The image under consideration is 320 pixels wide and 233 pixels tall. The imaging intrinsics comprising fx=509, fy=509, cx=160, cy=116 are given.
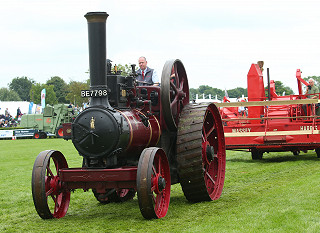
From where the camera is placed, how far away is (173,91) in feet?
23.1

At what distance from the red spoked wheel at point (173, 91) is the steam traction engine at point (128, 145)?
1cm

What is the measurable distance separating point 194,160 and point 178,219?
3.51ft

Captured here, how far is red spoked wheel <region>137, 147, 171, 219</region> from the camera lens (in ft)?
17.7

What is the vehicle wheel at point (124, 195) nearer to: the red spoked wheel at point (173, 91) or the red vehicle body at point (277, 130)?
the red spoked wheel at point (173, 91)

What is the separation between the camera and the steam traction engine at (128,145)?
5.67 metres

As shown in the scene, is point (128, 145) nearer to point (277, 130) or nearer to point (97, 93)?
point (97, 93)

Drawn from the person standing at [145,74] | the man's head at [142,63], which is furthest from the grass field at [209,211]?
the man's head at [142,63]

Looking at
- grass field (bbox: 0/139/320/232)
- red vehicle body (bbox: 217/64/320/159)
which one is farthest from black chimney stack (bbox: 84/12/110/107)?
red vehicle body (bbox: 217/64/320/159)

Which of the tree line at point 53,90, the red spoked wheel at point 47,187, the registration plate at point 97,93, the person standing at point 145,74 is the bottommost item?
the red spoked wheel at point 47,187

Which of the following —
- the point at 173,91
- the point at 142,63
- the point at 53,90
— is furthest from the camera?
the point at 53,90

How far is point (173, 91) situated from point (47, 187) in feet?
7.33

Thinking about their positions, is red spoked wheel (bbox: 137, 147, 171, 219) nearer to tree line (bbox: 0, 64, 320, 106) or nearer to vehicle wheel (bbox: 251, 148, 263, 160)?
vehicle wheel (bbox: 251, 148, 263, 160)

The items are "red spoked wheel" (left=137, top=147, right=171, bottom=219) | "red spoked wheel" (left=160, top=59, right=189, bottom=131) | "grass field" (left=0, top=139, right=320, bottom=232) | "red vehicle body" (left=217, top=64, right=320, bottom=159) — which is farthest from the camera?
"red vehicle body" (left=217, top=64, right=320, bottom=159)

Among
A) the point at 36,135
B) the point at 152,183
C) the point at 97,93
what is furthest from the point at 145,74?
the point at 36,135
